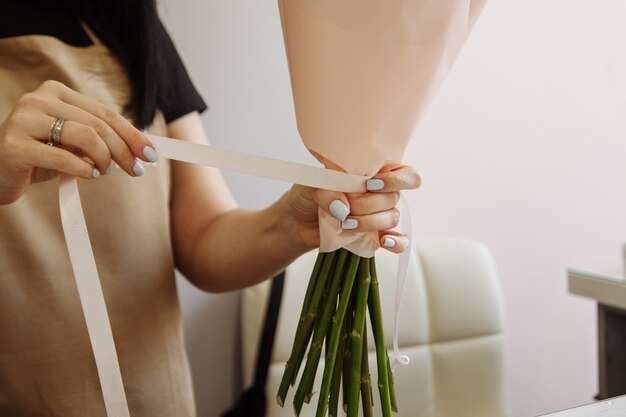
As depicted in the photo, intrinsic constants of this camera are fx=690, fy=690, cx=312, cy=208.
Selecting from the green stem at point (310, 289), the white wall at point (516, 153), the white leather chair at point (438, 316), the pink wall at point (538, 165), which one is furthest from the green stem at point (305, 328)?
the pink wall at point (538, 165)

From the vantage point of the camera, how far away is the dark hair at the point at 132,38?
687 millimetres

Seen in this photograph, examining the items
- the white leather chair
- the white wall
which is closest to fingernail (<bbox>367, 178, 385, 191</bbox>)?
the white leather chair

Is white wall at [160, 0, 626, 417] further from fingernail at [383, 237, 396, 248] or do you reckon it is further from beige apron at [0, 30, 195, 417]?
fingernail at [383, 237, 396, 248]

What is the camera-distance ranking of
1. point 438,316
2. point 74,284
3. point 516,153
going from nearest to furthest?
point 74,284 < point 438,316 < point 516,153

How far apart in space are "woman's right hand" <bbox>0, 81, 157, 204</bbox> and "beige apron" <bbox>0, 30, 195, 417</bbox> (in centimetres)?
19

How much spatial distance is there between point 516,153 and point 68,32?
97 cm

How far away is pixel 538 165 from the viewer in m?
1.42

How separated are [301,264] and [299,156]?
0.66ft

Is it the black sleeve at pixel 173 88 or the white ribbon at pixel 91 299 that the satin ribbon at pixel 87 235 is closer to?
the white ribbon at pixel 91 299

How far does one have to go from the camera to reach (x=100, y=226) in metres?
0.67

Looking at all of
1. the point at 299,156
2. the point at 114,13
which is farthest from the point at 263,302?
the point at 114,13

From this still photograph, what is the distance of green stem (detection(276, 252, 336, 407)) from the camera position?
487 millimetres

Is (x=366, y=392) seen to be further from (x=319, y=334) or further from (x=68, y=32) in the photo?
(x=68, y=32)

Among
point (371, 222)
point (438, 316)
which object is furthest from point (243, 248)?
point (438, 316)
